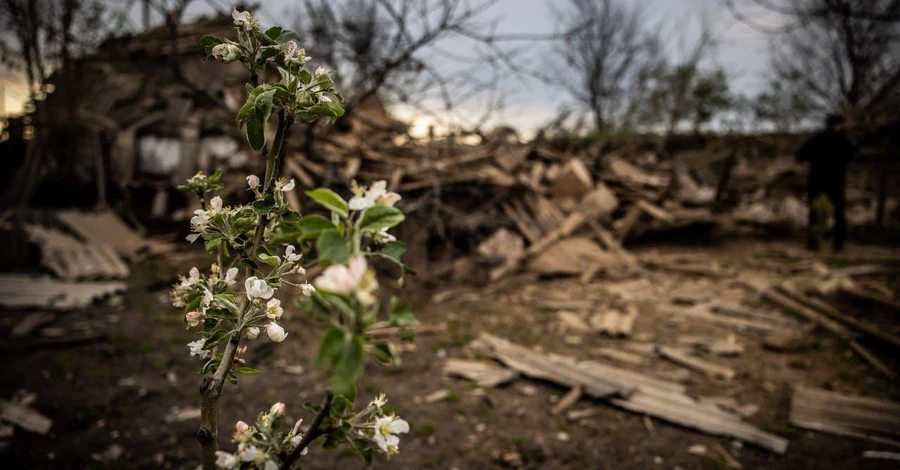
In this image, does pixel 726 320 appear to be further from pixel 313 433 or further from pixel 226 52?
pixel 226 52

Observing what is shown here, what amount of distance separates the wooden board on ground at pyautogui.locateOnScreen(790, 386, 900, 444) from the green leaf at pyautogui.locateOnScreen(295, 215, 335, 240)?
471cm

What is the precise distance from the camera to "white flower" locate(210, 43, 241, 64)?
3.15 feet

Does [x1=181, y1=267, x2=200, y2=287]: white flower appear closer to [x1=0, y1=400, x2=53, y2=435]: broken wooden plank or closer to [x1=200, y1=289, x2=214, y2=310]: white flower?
[x1=200, y1=289, x2=214, y2=310]: white flower

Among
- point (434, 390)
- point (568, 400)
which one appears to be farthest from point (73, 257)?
point (568, 400)

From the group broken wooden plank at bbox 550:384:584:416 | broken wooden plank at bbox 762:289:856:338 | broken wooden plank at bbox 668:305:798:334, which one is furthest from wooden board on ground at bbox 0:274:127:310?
broken wooden plank at bbox 762:289:856:338

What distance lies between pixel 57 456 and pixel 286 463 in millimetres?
Answer: 3580

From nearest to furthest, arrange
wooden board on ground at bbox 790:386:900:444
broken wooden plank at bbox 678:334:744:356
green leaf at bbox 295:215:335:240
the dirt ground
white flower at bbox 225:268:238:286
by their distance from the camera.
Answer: green leaf at bbox 295:215:335:240
white flower at bbox 225:268:238:286
the dirt ground
wooden board on ground at bbox 790:386:900:444
broken wooden plank at bbox 678:334:744:356

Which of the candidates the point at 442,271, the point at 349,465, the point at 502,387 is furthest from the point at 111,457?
the point at 442,271

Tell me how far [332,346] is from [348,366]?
0.03 meters

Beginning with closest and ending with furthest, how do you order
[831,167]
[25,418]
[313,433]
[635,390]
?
[313,433], [25,418], [635,390], [831,167]

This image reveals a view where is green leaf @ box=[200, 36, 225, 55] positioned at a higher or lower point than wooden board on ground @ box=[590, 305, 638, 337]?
higher

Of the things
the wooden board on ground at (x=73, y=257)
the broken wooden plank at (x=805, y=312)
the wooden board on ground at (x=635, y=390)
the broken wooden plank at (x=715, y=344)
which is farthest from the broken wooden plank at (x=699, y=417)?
the wooden board on ground at (x=73, y=257)

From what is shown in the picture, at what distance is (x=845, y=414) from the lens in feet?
13.0

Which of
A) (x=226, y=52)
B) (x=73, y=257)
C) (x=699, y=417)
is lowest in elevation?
(x=699, y=417)
